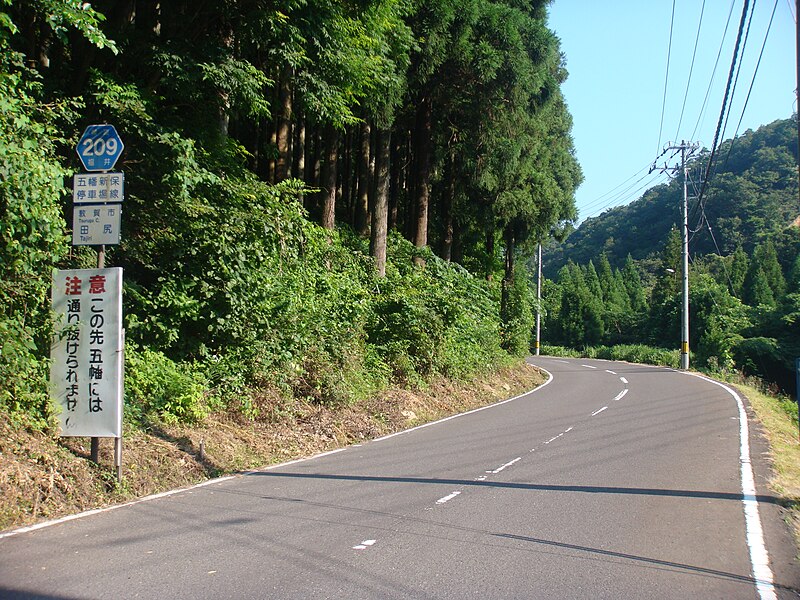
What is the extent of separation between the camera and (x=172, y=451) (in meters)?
8.94

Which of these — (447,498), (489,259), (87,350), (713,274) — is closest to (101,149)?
(87,350)

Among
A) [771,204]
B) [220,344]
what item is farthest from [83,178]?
[771,204]

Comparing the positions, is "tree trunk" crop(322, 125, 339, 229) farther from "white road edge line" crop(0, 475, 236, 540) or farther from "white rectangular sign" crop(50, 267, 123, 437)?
"white road edge line" crop(0, 475, 236, 540)

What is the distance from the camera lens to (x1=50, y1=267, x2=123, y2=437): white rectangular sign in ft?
25.7

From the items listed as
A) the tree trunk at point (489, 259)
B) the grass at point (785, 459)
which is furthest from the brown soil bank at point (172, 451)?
the tree trunk at point (489, 259)

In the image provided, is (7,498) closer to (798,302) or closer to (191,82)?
(191,82)

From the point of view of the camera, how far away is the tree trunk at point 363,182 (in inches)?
928

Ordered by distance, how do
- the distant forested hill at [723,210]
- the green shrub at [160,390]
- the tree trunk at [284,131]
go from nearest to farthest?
1. the green shrub at [160,390]
2. the tree trunk at [284,131]
3. the distant forested hill at [723,210]

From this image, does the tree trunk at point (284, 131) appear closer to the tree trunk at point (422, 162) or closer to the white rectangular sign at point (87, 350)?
the tree trunk at point (422, 162)

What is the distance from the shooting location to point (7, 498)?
21.3 feet

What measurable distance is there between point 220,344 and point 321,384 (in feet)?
8.17

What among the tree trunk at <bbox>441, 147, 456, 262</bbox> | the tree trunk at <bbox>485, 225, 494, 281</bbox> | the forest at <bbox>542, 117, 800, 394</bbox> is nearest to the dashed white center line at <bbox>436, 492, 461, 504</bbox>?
the tree trunk at <bbox>441, 147, 456, 262</bbox>

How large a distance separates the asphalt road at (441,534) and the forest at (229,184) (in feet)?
7.90

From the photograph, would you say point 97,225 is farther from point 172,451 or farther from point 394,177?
point 394,177
